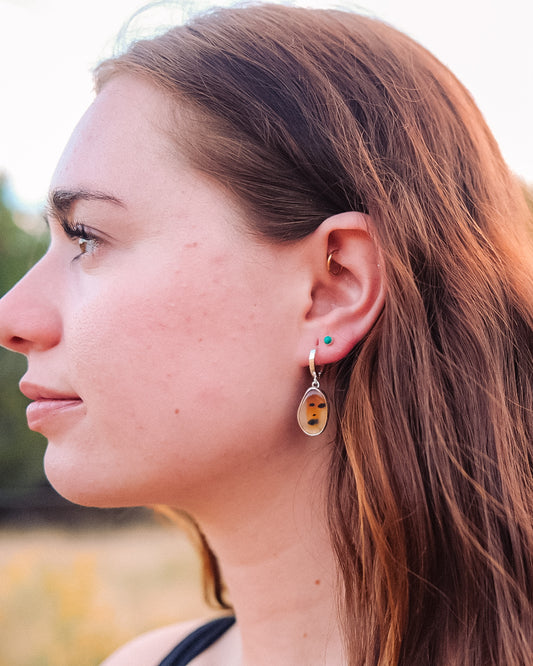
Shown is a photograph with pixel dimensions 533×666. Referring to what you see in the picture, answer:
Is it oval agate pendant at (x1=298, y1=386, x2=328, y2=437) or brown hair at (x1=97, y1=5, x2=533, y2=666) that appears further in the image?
oval agate pendant at (x1=298, y1=386, x2=328, y2=437)

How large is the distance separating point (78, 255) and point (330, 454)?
777mm

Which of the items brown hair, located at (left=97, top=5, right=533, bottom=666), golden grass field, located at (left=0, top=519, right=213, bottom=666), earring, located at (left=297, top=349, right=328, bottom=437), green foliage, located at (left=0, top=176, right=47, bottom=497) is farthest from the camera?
green foliage, located at (left=0, top=176, right=47, bottom=497)

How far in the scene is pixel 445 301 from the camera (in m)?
1.56

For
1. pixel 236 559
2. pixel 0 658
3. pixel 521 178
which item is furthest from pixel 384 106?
pixel 0 658

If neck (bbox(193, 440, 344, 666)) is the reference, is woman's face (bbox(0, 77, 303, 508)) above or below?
above

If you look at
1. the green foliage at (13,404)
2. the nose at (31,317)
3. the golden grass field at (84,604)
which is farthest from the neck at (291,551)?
the green foliage at (13,404)

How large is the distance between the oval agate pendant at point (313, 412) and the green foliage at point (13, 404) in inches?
219

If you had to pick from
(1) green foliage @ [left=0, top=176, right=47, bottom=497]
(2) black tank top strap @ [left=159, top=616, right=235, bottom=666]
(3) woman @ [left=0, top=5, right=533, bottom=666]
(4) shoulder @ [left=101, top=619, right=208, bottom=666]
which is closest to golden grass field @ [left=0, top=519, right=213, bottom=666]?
(4) shoulder @ [left=101, top=619, right=208, bottom=666]

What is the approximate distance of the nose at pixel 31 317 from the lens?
1.60 metres

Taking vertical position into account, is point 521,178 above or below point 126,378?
above

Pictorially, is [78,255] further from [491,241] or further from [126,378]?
[491,241]

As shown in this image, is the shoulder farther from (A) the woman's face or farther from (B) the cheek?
(B) the cheek

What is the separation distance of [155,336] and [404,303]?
56 centimetres

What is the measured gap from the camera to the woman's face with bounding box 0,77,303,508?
1526 mm
